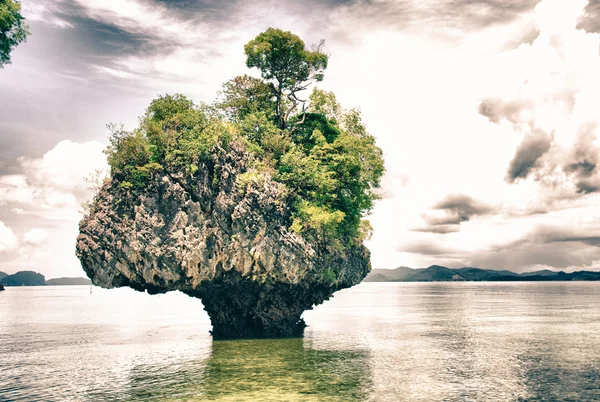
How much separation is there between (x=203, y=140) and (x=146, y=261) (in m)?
10.0

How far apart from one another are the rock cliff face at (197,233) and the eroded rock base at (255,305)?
1.42 metres

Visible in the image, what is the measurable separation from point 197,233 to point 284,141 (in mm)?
10154

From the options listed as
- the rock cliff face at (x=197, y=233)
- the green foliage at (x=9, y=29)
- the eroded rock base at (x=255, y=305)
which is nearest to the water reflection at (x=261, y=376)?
the eroded rock base at (x=255, y=305)

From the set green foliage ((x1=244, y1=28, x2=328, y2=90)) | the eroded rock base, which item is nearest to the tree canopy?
green foliage ((x1=244, y1=28, x2=328, y2=90))

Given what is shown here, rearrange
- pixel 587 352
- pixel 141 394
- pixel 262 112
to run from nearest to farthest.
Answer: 1. pixel 141 394
2. pixel 587 352
3. pixel 262 112

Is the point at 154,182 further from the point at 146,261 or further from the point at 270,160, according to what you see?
the point at 270,160

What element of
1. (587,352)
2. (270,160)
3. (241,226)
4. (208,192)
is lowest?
(587,352)

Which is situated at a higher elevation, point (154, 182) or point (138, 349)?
point (154, 182)

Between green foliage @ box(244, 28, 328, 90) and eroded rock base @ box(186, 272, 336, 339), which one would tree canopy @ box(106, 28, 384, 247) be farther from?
eroded rock base @ box(186, 272, 336, 339)

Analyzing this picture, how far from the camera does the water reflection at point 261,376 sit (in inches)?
817

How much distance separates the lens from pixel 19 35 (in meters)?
21.3

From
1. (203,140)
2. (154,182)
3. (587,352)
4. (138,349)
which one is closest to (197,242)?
(154,182)

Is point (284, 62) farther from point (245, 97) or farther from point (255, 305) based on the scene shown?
point (255, 305)

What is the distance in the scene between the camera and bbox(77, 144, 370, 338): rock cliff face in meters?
33.0
